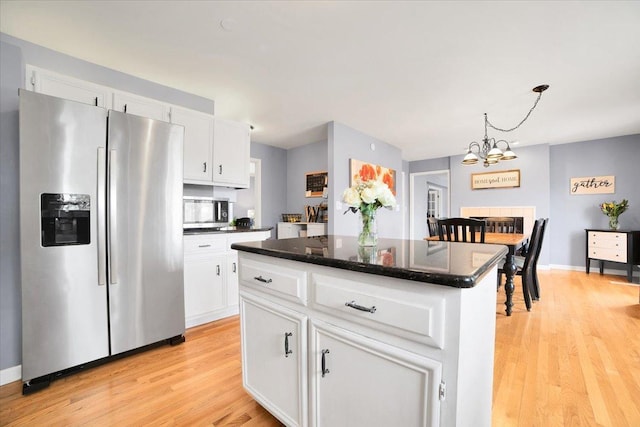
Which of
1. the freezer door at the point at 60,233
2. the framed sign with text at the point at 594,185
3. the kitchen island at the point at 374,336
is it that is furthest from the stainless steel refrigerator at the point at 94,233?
the framed sign with text at the point at 594,185

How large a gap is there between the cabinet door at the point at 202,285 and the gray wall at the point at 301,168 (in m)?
2.65

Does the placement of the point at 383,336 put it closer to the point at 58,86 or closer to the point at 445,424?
the point at 445,424

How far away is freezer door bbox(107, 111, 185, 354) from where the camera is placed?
202 centimetres

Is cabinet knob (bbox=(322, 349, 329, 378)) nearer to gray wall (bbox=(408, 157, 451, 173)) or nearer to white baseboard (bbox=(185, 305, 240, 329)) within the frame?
white baseboard (bbox=(185, 305, 240, 329))

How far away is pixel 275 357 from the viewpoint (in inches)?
51.9

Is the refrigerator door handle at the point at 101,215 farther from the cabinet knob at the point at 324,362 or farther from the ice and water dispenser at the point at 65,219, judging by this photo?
the cabinet knob at the point at 324,362

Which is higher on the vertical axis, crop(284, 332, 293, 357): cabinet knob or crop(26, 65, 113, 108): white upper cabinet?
crop(26, 65, 113, 108): white upper cabinet

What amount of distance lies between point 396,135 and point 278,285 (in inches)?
166

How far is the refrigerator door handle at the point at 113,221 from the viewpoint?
1989 mm

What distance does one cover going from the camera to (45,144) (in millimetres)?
1771

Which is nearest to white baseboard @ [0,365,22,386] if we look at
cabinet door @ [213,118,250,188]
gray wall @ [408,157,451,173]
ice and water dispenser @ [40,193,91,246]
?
ice and water dispenser @ [40,193,91,246]

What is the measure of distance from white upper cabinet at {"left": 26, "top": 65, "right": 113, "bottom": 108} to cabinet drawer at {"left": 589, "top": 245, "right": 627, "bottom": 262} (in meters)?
7.15

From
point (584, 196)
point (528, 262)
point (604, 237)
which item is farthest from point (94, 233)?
point (584, 196)

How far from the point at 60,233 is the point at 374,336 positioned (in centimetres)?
212
